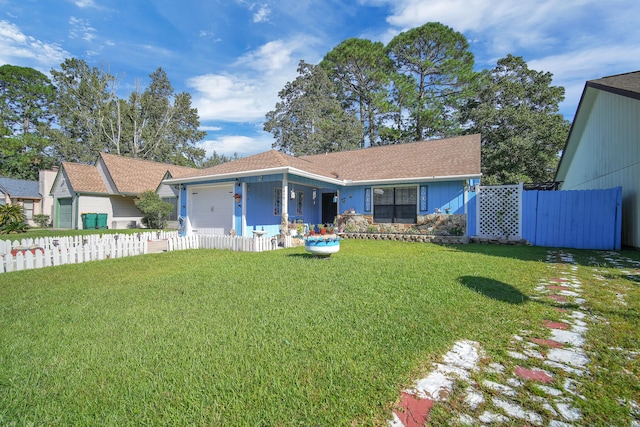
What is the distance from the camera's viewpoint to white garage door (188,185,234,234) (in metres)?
13.0

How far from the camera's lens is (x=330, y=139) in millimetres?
30688

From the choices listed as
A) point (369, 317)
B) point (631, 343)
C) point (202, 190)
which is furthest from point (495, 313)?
point (202, 190)

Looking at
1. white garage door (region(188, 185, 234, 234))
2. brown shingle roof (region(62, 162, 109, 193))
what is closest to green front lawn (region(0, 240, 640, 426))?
white garage door (region(188, 185, 234, 234))

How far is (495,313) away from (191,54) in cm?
2061

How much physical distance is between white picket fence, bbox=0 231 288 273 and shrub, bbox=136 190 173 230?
933cm

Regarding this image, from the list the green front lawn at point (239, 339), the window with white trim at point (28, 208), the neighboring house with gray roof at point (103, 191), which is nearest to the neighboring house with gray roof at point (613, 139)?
the green front lawn at point (239, 339)

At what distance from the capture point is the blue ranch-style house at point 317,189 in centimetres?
1181

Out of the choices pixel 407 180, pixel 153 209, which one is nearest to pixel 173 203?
pixel 153 209

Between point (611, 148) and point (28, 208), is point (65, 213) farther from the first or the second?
point (611, 148)

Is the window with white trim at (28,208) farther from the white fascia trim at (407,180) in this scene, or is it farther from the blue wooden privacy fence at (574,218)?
the blue wooden privacy fence at (574,218)

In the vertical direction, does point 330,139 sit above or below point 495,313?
above

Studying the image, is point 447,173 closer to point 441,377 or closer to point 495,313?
point 495,313

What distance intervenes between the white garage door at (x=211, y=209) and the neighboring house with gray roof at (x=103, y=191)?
28.8 ft

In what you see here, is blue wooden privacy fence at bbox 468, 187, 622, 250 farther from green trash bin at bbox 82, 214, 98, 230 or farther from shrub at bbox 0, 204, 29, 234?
green trash bin at bbox 82, 214, 98, 230
